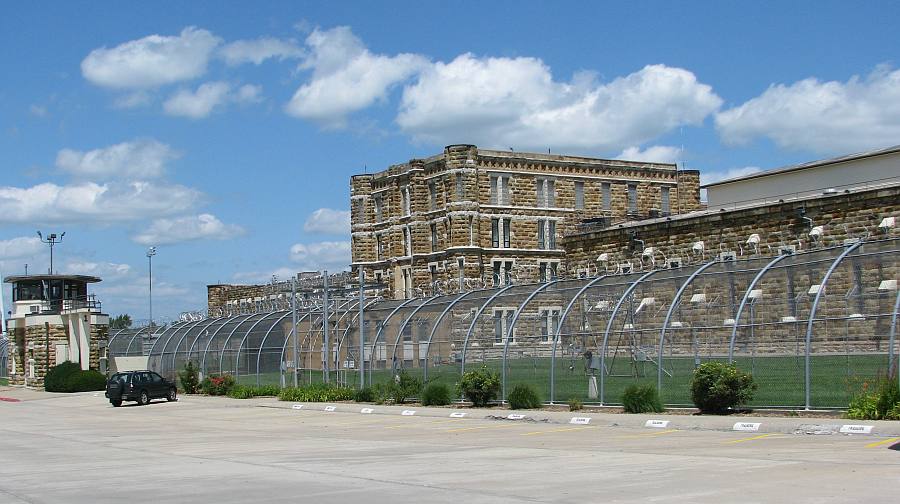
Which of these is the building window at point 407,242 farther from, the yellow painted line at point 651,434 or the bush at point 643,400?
the yellow painted line at point 651,434

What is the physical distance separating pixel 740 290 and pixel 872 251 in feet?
22.5

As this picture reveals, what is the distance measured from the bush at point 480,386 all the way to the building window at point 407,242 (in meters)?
48.2

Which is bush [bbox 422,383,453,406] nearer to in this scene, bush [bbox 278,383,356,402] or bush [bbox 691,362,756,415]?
bush [bbox 278,383,356,402]

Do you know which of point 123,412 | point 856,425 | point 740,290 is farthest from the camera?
point 123,412

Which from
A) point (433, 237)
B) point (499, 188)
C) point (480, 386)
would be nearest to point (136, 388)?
point (480, 386)

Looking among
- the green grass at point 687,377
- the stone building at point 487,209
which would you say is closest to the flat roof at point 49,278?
the stone building at point 487,209

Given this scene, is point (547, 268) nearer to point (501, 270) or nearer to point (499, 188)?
point (501, 270)

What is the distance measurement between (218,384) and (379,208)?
36646mm

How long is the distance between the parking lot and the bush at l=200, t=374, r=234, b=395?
19.7 m

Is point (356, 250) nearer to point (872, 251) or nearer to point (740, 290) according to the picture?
point (740, 290)

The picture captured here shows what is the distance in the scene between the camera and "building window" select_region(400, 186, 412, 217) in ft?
277

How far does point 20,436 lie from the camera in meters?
32.0

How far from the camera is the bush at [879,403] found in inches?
928

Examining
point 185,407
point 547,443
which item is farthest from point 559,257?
point 547,443
